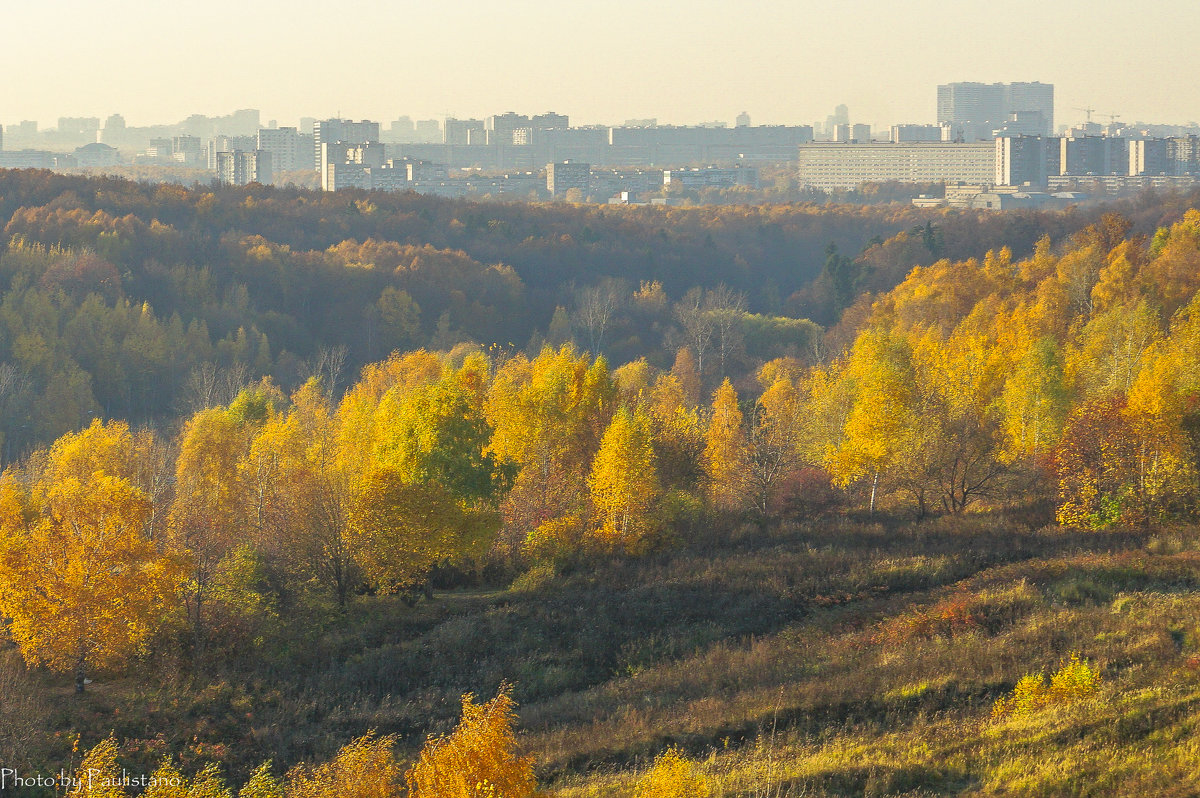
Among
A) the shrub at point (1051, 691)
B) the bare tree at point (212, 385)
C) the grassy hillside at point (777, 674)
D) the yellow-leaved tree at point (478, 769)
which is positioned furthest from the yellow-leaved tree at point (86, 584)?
the bare tree at point (212, 385)

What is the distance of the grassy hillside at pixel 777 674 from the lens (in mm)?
19344

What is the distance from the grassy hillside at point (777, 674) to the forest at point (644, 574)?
11 centimetres

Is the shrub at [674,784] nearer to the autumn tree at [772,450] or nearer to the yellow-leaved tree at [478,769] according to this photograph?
the yellow-leaved tree at [478,769]

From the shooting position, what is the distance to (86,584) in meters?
26.0

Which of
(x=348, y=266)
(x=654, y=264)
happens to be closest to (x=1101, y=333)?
(x=348, y=266)

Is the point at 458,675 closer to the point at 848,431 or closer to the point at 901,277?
the point at 848,431

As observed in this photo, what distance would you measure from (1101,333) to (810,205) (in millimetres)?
100312

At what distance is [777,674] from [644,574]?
28.7 ft

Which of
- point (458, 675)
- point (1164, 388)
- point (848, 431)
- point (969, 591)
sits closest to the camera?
point (458, 675)

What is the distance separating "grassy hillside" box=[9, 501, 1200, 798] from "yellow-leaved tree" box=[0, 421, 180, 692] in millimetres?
921

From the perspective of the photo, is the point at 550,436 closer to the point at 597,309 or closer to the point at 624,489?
the point at 624,489

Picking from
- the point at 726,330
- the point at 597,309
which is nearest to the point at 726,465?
the point at 726,330

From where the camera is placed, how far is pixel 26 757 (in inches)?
834

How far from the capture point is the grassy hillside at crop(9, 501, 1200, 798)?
19344 millimetres
